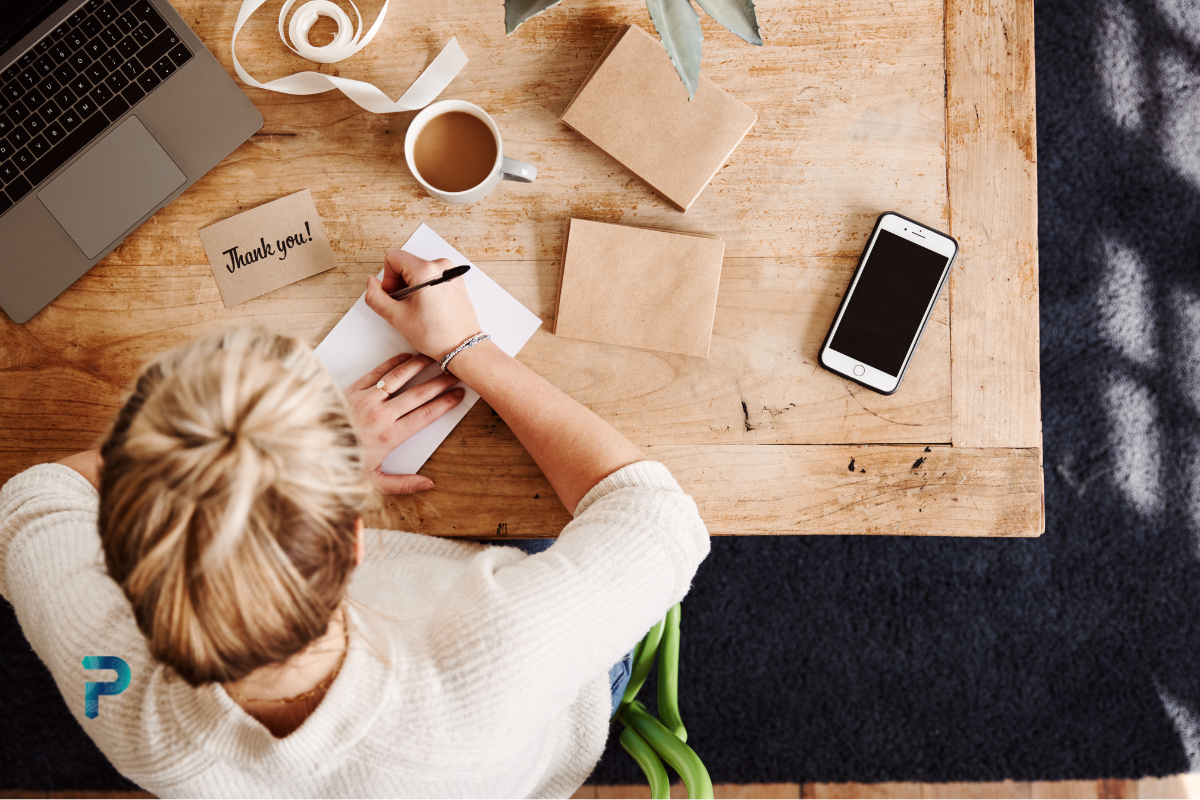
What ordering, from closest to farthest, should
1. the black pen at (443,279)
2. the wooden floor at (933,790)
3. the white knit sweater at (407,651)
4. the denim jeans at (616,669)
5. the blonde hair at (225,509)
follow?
the blonde hair at (225,509) < the white knit sweater at (407,651) < the black pen at (443,279) < the denim jeans at (616,669) < the wooden floor at (933,790)

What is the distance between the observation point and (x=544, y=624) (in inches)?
25.1

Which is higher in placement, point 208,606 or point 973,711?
point 208,606

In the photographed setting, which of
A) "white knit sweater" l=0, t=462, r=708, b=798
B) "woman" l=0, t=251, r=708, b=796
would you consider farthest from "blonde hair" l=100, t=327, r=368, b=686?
"white knit sweater" l=0, t=462, r=708, b=798

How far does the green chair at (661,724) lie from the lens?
2.80 feet

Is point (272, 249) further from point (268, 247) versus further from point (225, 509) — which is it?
point (225, 509)

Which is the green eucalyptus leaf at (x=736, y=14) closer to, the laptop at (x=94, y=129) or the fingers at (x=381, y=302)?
the fingers at (x=381, y=302)

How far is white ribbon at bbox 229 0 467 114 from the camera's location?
2.70 ft

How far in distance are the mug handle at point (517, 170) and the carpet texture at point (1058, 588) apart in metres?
0.92

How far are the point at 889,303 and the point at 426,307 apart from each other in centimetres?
54

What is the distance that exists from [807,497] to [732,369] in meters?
0.17

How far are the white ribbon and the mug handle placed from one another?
0.43 feet

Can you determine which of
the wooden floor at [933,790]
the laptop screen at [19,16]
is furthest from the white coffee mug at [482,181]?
the wooden floor at [933,790]

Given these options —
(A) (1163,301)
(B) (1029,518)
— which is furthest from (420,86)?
(A) (1163,301)

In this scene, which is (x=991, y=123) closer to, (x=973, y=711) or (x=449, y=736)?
(x=449, y=736)
